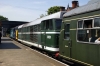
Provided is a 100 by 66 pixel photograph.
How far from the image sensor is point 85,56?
8.16 meters

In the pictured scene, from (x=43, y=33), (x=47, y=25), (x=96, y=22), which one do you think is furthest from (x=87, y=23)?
(x=43, y=33)

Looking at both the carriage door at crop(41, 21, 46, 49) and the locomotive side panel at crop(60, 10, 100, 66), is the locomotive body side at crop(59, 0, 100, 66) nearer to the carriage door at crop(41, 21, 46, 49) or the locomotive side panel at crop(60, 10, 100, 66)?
the locomotive side panel at crop(60, 10, 100, 66)

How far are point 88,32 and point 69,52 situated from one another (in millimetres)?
2082

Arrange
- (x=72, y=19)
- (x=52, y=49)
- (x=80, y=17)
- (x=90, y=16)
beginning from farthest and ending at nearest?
(x=52, y=49), (x=72, y=19), (x=80, y=17), (x=90, y=16)

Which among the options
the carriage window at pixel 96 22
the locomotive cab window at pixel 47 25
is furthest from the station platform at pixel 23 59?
the carriage window at pixel 96 22

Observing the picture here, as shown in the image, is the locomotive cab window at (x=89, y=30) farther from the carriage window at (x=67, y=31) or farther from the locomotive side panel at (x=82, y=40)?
the carriage window at (x=67, y=31)

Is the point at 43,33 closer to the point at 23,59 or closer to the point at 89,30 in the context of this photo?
the point at 23,59

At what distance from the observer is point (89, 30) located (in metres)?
7.92

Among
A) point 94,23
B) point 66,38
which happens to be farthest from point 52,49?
point 94,23

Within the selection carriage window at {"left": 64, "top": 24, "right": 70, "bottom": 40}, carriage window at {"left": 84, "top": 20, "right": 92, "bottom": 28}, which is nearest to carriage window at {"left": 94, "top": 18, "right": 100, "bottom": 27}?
carriage window at {"left": 84, "top": 20, "right": 92, "bottom": 28}

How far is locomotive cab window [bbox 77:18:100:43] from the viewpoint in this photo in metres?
7.50

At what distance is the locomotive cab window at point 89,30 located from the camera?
7504 mm

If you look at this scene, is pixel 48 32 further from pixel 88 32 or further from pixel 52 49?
pixel 88 32

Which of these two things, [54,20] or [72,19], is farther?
[54,20]
